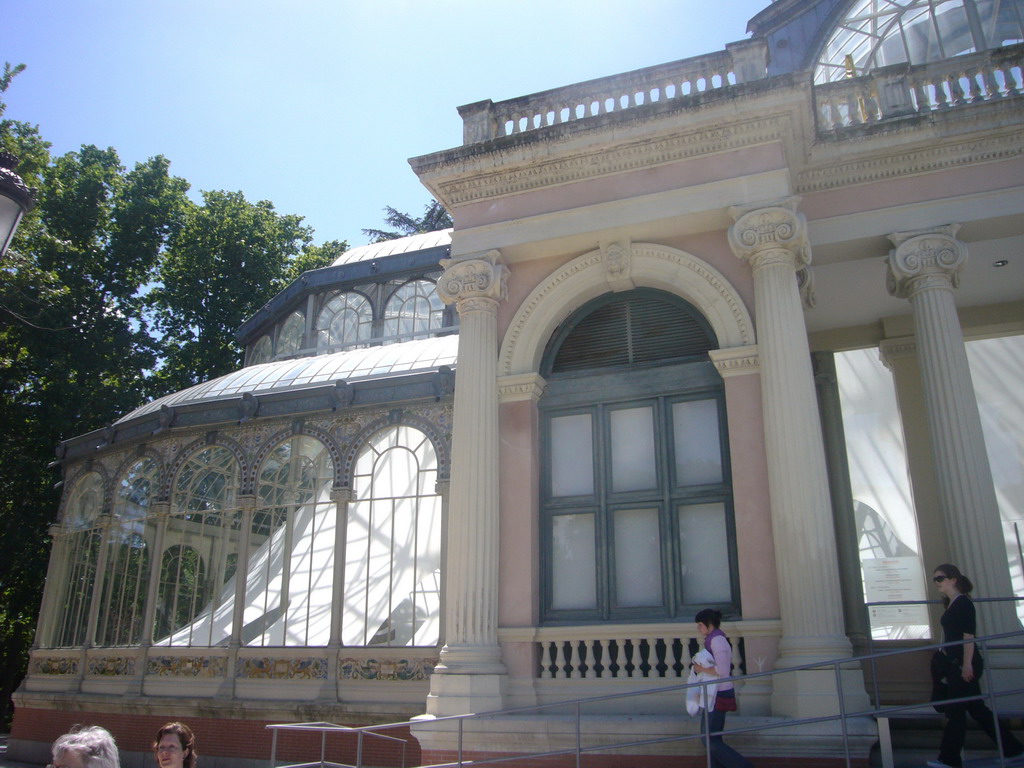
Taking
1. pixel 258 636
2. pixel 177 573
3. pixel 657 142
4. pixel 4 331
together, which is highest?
pixel 4 331

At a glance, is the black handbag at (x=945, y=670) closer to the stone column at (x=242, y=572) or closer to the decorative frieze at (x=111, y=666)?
the stone column at (x=242, y=572)

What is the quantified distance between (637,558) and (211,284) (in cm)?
2497

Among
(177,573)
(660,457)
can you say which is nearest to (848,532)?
(660,457)

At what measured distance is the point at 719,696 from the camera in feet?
20.4

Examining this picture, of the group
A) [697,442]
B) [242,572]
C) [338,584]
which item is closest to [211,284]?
[242,572]

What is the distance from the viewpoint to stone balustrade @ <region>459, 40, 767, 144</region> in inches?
348

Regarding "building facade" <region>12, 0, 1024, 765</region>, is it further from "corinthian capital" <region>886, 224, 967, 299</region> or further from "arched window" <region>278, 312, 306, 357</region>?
"arched window" <region>278, 312, 306, 357</region>

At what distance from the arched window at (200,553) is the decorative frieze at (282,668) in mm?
731

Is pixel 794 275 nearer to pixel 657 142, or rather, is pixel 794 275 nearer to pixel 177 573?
pixel 657 142

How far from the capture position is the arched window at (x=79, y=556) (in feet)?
50.5

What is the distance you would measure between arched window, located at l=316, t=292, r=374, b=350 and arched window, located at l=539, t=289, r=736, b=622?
9.65 meters

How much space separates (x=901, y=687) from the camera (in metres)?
9.70

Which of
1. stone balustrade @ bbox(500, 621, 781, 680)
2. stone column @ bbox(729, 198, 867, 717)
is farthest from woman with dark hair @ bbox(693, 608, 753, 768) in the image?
stone balustrade @ bbox(500, 621, 781, 680)

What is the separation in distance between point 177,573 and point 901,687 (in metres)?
11.1
